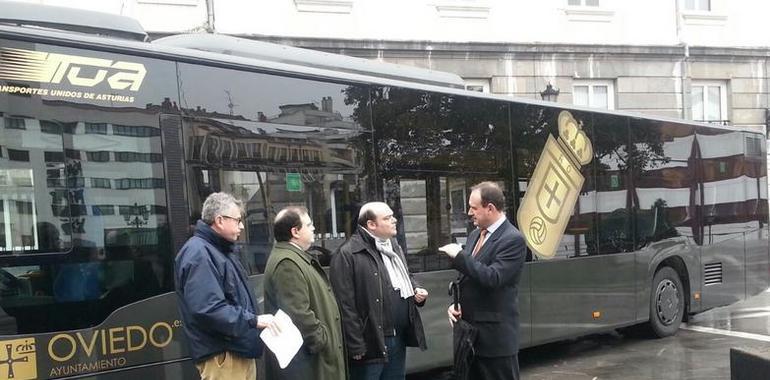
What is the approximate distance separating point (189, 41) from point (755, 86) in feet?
Answer: 67.5

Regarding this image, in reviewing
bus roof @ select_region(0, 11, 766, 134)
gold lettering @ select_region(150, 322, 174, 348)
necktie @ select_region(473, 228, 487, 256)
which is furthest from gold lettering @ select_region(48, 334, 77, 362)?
necktie @ select_region(473, 228, 487, 256)

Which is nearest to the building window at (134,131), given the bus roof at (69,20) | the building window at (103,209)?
the building window at (103,209)

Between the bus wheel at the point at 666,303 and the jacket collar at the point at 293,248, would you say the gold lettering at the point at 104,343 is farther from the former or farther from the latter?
the bus wheel at the point at 666,303

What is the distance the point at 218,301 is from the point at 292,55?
3.10 metres

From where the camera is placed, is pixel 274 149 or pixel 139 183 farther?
pixel 274 149

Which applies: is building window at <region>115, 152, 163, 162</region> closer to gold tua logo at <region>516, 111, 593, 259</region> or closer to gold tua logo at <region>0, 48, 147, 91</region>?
gold tua logo at <region>0, 48, 147, 91</region>

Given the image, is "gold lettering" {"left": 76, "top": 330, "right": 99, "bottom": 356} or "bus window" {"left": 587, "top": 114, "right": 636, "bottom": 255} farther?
"bus window" {"left": 587, "top": 114, "right": 636, "bottom": 255}

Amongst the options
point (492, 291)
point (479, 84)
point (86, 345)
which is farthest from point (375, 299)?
point (479, 84)

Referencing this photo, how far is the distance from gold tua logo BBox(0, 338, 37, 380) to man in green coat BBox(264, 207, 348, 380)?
1.34 meters

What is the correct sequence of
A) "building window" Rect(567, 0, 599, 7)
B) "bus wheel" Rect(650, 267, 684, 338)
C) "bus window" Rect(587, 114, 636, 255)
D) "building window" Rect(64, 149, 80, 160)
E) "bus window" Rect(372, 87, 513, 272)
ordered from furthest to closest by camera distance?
"building window" Rect(567, 0, 599, 7)
"bus wheel" Rect(650, 267, 684, 338)
"bus window" Rect(587, 114, 636, 255)
"bus window" Rect(372, 87, 513, 272)
"building window" Rect(64, 149, 80, 160)

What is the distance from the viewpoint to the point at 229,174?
17.0 feet

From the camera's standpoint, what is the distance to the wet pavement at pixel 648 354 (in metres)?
7.84

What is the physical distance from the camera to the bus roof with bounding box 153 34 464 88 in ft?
19.0

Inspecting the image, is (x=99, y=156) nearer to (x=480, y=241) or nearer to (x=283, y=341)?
(x=283, y=341)
